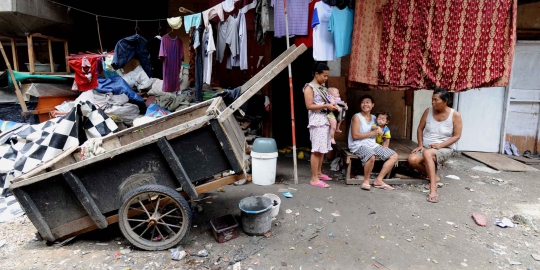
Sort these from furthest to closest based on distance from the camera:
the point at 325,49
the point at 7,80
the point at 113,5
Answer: the point at 113,5 → the point at 7,80 → the point at 325,49

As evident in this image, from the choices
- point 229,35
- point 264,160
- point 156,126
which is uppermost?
point 229,35

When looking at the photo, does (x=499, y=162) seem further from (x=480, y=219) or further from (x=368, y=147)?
(x=368, y=147)

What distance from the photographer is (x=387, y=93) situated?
21.1ft

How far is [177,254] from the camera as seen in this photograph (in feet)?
9.85

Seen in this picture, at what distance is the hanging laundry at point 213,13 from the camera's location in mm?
5219

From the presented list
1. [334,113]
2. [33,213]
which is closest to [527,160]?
[334,113]

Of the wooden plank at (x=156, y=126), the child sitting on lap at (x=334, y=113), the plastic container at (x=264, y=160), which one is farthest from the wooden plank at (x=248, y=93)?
the plastic container at (x=264, y=160)

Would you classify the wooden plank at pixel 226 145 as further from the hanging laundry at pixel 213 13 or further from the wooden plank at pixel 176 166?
the hanging laundry at pixel 213 13

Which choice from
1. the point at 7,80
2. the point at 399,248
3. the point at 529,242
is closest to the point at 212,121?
the point at 399,248

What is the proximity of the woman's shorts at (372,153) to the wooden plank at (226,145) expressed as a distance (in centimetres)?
246

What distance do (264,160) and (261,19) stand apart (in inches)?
92.5

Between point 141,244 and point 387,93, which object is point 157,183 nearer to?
point 141,244

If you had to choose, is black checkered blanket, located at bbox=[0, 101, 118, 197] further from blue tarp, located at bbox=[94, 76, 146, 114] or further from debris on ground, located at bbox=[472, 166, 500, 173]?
debris on ground, located at bbox=[472, 166, 500, 173]

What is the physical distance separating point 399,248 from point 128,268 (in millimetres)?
2608
